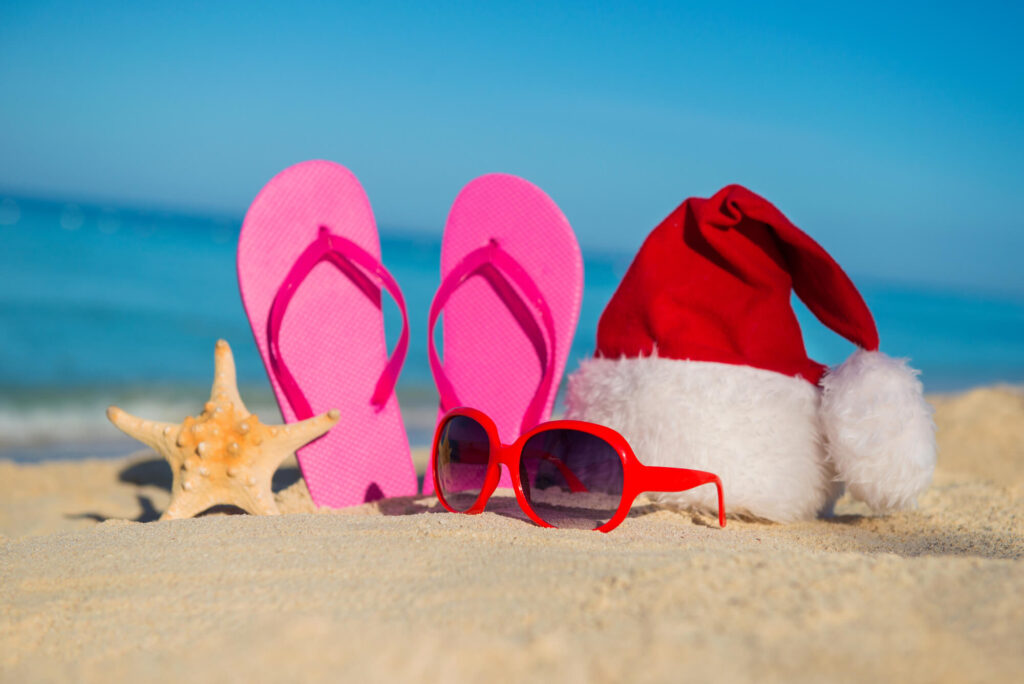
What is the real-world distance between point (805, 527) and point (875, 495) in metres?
0.17

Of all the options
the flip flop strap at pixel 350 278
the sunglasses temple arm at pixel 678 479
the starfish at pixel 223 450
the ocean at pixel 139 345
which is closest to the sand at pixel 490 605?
the sunglasses temple arm at pixel 678 479

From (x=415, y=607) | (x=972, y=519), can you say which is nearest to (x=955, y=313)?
(x=972, y=519)

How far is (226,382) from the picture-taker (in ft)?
5.69

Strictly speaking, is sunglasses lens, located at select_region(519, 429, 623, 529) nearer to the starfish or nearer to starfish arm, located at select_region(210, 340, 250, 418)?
the starfish

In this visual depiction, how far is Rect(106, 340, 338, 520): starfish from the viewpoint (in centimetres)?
163

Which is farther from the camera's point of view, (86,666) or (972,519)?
(972,519)

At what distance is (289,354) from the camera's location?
6.55ft

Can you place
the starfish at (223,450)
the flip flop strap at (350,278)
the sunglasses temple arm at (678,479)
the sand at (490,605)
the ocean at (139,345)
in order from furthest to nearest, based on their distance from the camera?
the ocean at (139,345) → the flip flop strap at (350,278) → the starfish at (223,450) → the sunglasses temple arm at (678,479) → the sand at (490,605)

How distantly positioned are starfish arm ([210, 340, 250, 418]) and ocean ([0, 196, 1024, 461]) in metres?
0.85

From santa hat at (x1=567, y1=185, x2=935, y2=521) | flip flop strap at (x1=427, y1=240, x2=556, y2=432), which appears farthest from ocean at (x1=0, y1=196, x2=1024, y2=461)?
santa hat at (x1=567, y1=185, x2=935, y2=521)

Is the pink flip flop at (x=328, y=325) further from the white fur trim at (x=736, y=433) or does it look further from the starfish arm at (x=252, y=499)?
the white fur trim at (x=736, y=433)

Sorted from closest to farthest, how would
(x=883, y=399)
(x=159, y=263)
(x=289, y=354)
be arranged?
(x=883, y=399) < (x=289, y=354) < (x=159, y=263)

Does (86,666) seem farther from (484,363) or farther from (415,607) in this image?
(484,363)

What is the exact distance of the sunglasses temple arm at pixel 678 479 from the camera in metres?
1.32
